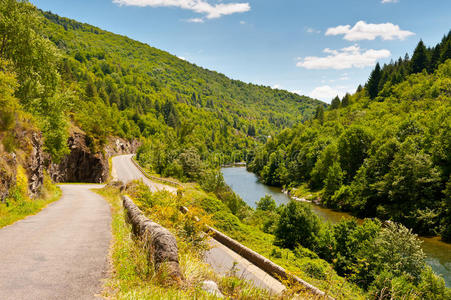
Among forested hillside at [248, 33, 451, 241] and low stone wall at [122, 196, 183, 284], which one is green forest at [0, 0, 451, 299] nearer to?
forested hillside at [248, 33, 451, 241]

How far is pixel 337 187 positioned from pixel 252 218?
30.7m

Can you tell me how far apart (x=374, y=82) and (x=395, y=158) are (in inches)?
3454

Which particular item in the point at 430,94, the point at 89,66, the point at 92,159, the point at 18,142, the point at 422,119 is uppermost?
the point at 89,66

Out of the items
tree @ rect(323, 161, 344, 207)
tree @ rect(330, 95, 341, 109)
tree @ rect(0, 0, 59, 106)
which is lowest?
tree @ rect(323, 161, 344, 207)

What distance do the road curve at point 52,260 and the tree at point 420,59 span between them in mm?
124080

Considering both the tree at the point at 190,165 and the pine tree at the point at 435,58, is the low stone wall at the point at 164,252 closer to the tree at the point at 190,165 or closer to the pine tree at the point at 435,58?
the tree at the point at 190,165

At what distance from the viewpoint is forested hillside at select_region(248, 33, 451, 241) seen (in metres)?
40.2

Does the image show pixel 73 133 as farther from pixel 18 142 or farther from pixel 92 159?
pixel 18 142

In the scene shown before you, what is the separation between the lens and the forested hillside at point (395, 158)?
40.2 m

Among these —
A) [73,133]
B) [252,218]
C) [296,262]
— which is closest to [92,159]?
[73,133]

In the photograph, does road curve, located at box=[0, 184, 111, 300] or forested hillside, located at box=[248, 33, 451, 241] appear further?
forested hillside, located at box=[248, 33, 451, 241]

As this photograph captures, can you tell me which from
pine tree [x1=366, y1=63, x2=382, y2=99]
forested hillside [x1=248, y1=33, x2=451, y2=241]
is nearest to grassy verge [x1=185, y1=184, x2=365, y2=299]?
forested hillside [x1=248, y1=33, x2=451, y2=241]

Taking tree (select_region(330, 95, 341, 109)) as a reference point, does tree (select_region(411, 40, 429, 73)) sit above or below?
above

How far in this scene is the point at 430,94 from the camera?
261ft
